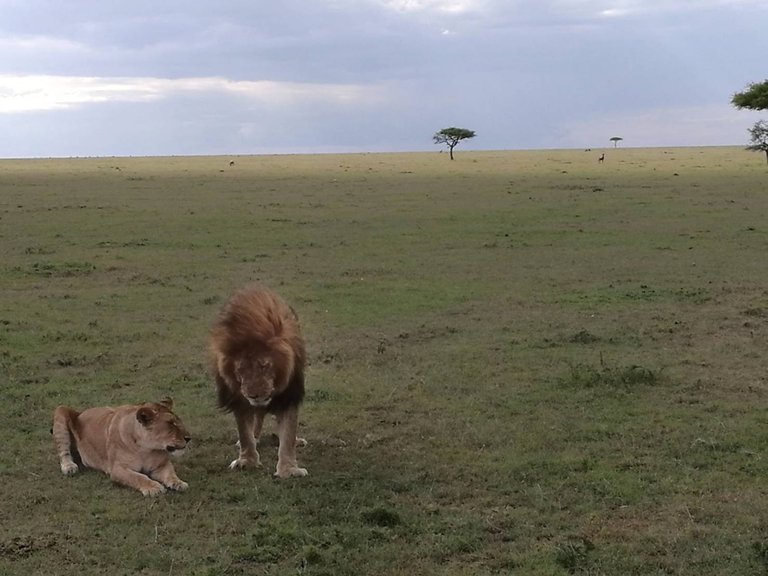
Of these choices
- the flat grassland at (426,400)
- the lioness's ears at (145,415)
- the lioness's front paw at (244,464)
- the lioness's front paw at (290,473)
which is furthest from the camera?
the lioness's front paw at (244,464)

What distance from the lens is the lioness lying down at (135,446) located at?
5.32m

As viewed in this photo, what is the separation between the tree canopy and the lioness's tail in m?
36.6

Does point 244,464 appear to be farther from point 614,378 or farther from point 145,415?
point 614,378

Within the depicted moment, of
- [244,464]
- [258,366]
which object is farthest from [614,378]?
[258,366]

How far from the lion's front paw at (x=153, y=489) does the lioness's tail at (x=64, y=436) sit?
0.65 meters

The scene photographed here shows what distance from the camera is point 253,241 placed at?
1816 cm

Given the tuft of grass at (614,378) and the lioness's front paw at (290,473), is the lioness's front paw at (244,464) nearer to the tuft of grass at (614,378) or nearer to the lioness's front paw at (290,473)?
the lioness's front paw at (290,473)

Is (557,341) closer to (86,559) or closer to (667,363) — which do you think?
(667,363)

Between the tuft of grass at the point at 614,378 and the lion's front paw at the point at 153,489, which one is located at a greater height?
the tuft of grass at the point at 614,378

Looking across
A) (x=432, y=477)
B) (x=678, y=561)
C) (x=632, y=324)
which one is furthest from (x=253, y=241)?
(x=678, y=561)

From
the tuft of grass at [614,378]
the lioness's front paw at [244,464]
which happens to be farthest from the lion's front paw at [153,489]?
the tuft of grass at [614,378]

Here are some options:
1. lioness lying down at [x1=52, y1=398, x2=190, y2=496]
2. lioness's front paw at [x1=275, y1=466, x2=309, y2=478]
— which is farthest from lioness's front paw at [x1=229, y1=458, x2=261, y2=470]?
lioness lying down at [x1=52, y1=398, x2=190, y2=496]

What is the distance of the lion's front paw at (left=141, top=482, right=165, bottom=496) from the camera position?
5.22 metres

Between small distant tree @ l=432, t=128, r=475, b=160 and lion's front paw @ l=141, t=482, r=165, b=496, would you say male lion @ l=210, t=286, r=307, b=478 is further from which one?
small distant tree @ l=432, t=128, r=475, b=160
